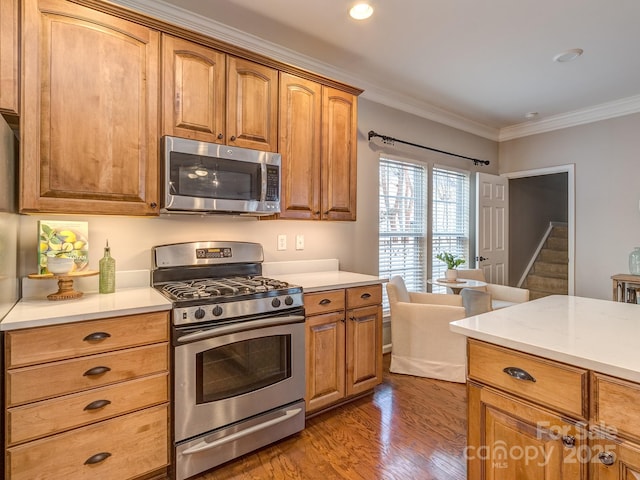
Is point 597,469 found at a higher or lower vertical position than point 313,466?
higher

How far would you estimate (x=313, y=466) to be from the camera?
1.90m

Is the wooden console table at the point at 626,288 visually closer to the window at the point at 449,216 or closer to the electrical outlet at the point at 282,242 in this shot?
the window at the point at 449,216

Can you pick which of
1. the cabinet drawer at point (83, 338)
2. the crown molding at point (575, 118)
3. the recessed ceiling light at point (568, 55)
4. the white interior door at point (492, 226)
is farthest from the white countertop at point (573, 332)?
the crown molding at point (575, 118)

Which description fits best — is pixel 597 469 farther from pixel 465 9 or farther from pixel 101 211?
pixel 465 9

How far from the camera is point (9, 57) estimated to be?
5.17 ft

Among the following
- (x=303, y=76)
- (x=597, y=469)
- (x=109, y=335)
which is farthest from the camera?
(x=303, y=76)

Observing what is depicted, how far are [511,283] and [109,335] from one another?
5.57 metres

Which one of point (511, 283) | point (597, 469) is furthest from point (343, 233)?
point (511, 283)

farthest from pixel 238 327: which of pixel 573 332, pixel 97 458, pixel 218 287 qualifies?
pixel 573 332

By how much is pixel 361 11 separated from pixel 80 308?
7.84ft

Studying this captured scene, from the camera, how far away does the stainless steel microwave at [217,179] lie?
1.99 metres

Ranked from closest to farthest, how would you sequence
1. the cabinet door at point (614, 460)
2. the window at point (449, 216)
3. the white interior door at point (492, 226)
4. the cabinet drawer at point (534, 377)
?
the cabinet door at point (614, 460) → the cabinet drawer at point (534, 377) → the window at point (449, 216) → the white interior door at point (492, 226)

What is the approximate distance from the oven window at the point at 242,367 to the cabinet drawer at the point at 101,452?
246 millimetres

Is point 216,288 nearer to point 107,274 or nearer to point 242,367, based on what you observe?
point 242,367
